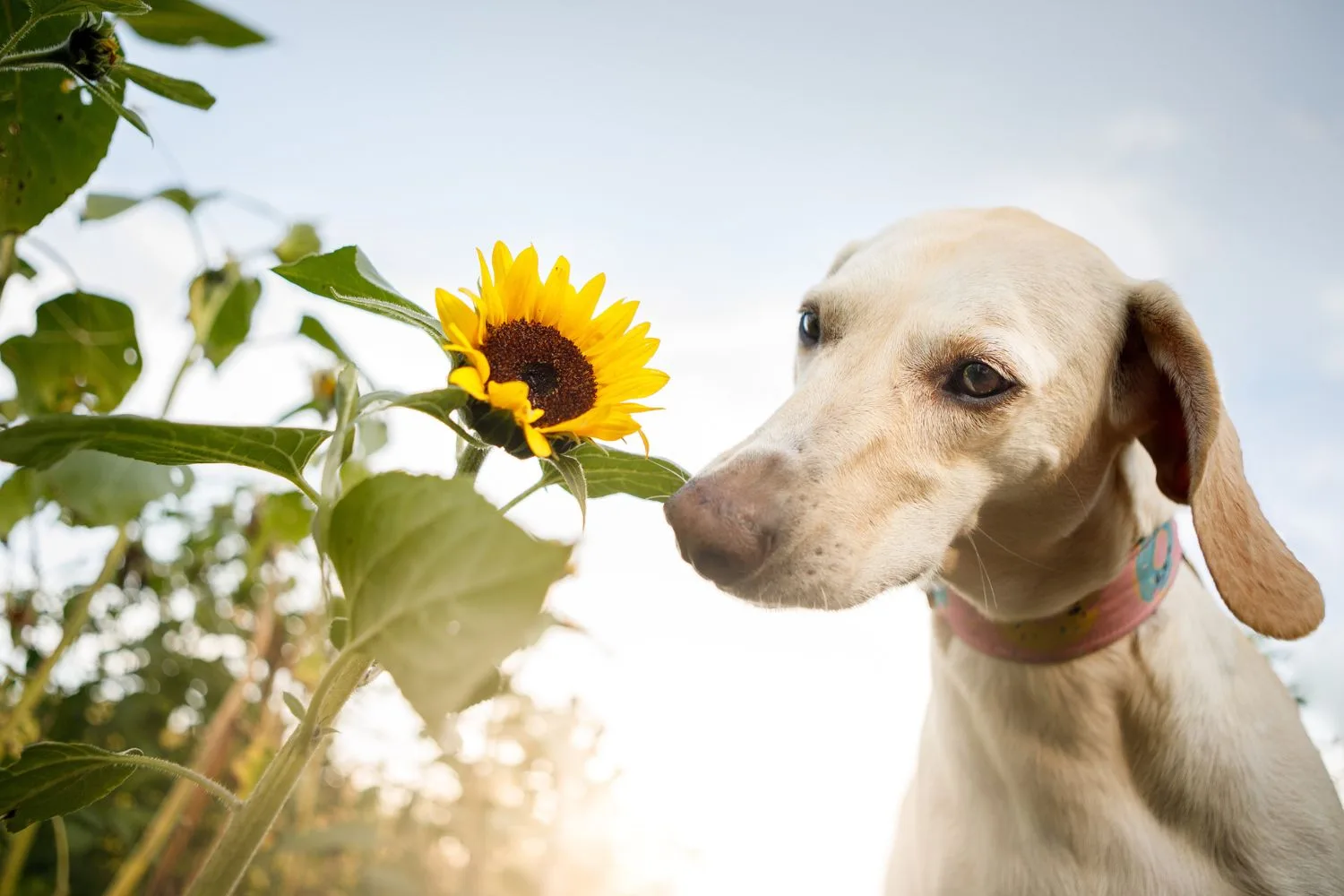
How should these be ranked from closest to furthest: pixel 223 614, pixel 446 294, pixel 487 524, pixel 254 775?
pixel 487 524 < pixel 446 294 < pixel 254 775 < pixel 223 614

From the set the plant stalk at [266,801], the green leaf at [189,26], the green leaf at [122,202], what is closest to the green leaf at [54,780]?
the plant stalk at [266,801]

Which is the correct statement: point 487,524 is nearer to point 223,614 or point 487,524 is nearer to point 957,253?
point 957,253

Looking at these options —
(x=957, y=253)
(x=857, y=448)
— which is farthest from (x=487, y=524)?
(x=957, y=253)

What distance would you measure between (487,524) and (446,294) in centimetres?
24

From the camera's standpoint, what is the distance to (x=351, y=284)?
2.22 feet

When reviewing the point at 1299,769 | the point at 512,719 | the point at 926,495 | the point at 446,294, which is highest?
the point at 446,294

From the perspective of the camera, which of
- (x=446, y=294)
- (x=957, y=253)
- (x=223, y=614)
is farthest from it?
(x=223, y=614)

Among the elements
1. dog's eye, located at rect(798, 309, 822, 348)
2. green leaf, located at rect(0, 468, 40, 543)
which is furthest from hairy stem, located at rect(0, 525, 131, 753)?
dog's eye, located at rect(798, 309, 822, 348)

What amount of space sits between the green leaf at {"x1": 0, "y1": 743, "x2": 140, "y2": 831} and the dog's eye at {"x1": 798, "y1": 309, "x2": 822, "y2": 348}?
1.29m

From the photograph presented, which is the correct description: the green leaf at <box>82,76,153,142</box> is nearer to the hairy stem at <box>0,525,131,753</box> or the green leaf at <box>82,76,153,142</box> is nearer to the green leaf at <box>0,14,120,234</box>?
the green leaf at <box>0,14,120,234</box>

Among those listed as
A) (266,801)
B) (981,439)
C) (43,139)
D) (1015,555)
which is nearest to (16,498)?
(43,139)

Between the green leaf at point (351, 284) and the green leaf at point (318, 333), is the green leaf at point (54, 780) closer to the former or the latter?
the green leaf at point (351, 284)

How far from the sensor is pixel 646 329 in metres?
0.79

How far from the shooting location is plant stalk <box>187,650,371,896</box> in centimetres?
54
